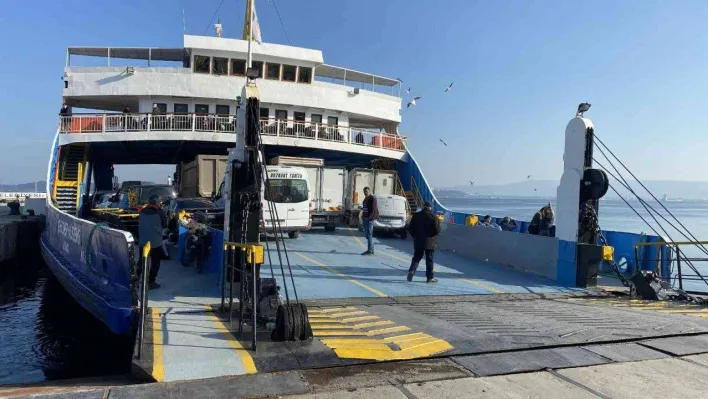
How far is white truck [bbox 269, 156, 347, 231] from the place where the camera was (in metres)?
17.8

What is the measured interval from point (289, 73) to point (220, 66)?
2933 millimetres

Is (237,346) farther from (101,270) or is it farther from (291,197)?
(291,197)

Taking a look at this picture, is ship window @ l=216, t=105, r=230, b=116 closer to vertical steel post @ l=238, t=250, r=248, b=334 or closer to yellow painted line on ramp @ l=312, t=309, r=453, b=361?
vertical steel post @ l=238, t=250, r=248, b=334

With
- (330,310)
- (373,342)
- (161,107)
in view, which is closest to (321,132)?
(161,107)

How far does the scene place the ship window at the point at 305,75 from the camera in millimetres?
21469

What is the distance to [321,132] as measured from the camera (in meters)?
20.4

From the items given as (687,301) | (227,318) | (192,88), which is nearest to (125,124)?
(192,88)

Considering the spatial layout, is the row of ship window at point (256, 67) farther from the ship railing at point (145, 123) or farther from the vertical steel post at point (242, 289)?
Result: the vertical steel post at point (242, 289)

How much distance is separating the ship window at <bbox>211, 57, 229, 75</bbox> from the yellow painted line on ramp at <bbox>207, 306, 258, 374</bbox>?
1557 cm

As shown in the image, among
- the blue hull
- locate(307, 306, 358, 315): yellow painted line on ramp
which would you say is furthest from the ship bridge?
locate(307, 306, 358, 315): yellow painted line on ramp

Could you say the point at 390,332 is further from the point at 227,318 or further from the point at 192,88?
the point at 192,88

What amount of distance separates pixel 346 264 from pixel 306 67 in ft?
41.7

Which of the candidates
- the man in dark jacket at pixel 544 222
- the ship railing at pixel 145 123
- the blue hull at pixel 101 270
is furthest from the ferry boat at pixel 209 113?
the blue hull at pixel 101 270

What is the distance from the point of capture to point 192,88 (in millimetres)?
19375
